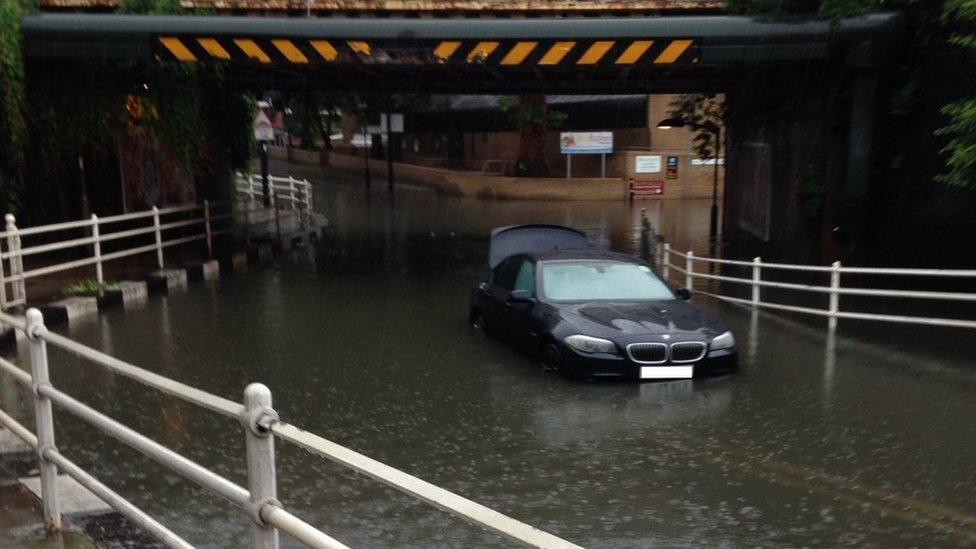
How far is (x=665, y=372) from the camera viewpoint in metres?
9.82

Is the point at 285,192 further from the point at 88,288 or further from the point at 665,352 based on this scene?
the point at 665,352

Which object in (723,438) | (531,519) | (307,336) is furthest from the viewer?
(307,336)

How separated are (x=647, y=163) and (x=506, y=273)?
34.1 m

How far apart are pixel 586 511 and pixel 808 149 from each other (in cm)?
1343

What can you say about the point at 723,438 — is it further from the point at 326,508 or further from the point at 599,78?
the point at 599,78

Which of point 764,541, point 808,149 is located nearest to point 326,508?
point 764,541

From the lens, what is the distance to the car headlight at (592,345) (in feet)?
32.1

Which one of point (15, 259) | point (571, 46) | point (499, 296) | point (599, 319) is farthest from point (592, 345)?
point (15, 259)

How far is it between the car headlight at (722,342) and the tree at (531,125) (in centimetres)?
3337

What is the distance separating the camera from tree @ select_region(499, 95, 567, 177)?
42875 millimetres

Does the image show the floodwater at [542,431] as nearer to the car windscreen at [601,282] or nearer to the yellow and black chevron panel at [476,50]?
the car windscreen at [601,282]

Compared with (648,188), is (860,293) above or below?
above

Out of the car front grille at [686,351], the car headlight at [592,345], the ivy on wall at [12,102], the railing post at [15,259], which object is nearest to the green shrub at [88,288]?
the railing post at [15,259]

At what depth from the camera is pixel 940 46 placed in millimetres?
13469
